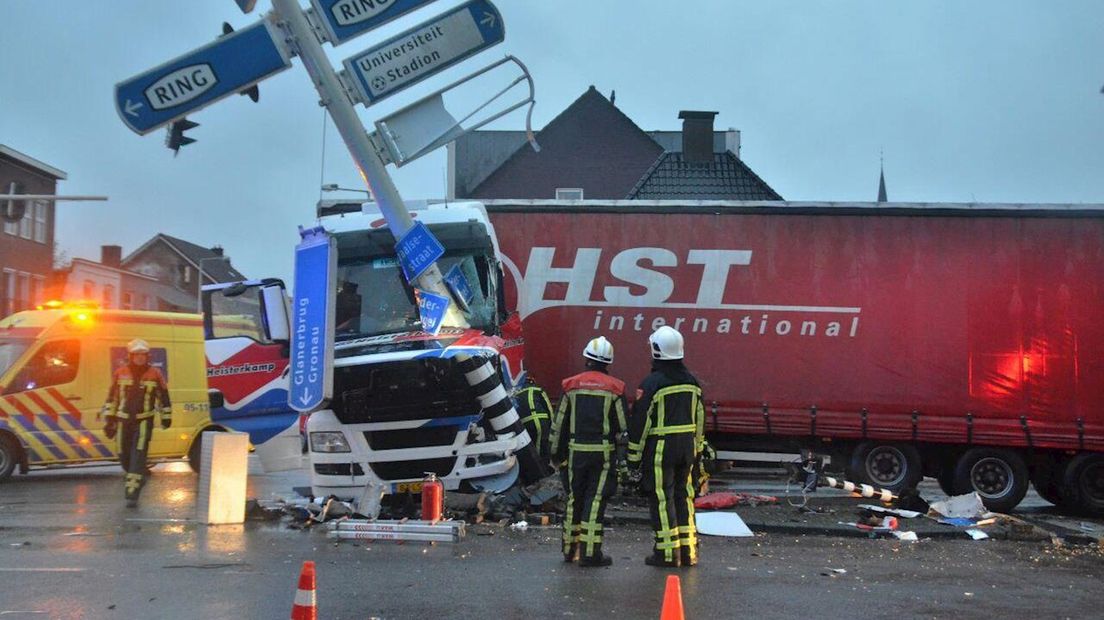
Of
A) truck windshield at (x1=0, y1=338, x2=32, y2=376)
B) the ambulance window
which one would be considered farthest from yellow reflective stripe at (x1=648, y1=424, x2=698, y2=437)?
truck windshield at (x1=0, y1=338, x2=32, y2=376)

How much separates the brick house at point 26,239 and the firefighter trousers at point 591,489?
123ft

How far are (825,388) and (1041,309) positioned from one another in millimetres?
2649

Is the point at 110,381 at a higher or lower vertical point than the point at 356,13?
lower

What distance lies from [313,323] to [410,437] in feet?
4.55

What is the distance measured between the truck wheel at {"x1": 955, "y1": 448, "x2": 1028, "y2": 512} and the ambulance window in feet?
39.0

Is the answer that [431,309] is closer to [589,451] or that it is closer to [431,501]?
[431,501]

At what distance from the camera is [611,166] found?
43.1 m

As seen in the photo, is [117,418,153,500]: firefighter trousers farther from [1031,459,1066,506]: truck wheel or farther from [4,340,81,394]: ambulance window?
[1031,459,1066,506]: truck wheel

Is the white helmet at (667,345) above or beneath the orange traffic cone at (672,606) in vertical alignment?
above

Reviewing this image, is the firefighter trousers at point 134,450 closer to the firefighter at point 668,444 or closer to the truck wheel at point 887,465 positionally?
the firefighter at point 668,444

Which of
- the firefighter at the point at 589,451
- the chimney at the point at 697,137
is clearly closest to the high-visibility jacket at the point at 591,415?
the firefighter at the point at 589,451

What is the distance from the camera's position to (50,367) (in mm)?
16203

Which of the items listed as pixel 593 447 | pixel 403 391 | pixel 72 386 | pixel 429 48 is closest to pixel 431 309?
pixel 403 391

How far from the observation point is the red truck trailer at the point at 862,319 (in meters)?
13.5
